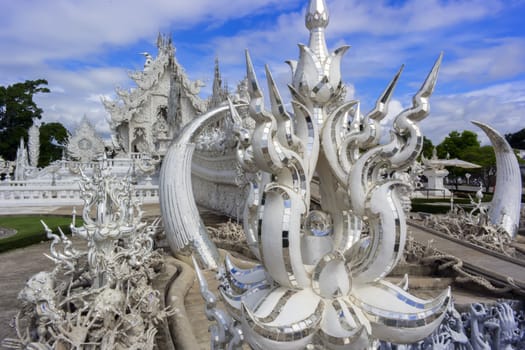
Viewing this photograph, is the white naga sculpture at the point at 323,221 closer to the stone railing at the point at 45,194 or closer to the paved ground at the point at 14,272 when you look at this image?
the paved ground at the point at 14,272

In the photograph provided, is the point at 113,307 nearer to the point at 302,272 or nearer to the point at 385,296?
the point at 302,272

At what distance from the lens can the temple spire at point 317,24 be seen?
11.0ft

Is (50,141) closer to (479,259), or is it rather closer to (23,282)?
(23,282)

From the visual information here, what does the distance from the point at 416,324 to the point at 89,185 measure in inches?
180

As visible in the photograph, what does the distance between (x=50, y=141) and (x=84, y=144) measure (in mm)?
19999

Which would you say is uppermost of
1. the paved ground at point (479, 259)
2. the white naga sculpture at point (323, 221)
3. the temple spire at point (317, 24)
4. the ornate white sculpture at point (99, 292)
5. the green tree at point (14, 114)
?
Answer: the green tree at point (14, 114)

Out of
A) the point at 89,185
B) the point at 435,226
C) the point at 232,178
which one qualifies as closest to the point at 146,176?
the point at 232,178

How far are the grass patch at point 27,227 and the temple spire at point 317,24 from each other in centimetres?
1077

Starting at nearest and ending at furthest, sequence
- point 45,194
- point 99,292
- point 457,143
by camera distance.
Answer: point 99,292, point 45,194, point 457,143

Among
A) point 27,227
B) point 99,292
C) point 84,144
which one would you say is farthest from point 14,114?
point 99,292

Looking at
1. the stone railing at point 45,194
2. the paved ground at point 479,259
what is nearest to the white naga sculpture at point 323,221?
the paved ground at point 479,259

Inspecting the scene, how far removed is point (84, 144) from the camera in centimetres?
3088

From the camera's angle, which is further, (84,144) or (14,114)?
(14,114)

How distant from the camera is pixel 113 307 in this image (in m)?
4.40
